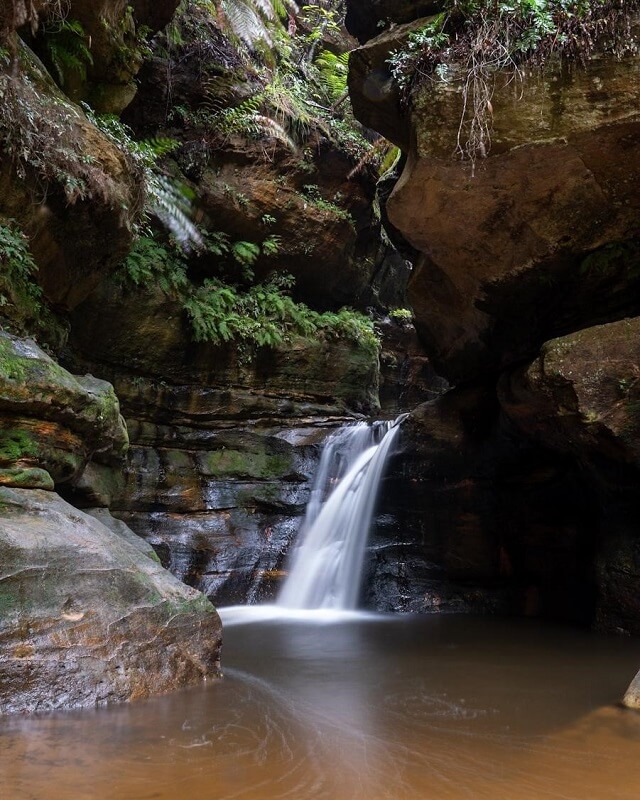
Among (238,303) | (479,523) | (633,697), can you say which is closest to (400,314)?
(238,303)

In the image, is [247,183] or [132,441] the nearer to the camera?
[132,441]

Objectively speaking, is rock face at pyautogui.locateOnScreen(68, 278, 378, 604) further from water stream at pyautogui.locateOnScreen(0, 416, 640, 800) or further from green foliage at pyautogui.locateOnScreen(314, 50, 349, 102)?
green foliage at pyautogui.locateOnScreen(314, 50, 349, 102)

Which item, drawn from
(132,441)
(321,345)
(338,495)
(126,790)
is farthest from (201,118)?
(126,790)

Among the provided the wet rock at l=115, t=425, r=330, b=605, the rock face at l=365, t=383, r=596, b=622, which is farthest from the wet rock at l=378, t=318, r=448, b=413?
the rock face at l=365, t=383, r=596, b=622

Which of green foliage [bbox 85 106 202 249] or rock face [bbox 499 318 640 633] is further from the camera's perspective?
green foliage [bbox 85 106 202 249]

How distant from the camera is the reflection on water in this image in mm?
2443

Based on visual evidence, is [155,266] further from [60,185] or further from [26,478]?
[26,478]

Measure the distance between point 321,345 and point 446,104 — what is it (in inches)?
239

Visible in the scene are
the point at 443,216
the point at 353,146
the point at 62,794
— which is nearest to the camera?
the point at 62,794

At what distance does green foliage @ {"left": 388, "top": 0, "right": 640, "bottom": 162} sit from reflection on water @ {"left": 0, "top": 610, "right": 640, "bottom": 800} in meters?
5.23

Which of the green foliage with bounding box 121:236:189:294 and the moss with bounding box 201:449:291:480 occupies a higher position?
the green foliage with bounding box 121:236:189:294

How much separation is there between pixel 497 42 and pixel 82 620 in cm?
690

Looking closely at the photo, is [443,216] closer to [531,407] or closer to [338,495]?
[531,407]

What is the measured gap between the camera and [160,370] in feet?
33.6
